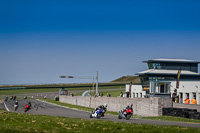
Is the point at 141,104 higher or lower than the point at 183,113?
higher

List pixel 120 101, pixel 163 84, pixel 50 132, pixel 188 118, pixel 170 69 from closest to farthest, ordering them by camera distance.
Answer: pixel 50 132 → pixel 188 118 → pixel 120 101 → pixel 163 84 → pixel 170 69

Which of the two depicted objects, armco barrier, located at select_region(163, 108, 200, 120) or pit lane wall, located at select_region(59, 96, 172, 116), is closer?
armco barrier, located at select_region(163, 108, 200, 120)

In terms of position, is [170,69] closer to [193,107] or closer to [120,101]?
[120,101]

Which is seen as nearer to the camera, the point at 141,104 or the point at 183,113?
the point at 183,113

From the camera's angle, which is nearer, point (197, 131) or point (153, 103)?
point (197, 131)

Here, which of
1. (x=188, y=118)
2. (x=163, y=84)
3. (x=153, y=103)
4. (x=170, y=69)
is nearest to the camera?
(x=188, y=118)

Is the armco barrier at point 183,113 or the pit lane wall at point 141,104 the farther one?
the pit lane wall at point 141,104

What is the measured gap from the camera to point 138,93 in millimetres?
90062

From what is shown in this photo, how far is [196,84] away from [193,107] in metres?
26.2

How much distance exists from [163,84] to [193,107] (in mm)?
29912

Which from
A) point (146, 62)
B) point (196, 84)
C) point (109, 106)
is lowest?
point (109, 106)

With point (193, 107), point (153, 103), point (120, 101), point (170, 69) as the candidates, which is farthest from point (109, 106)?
A: point (170, 69)

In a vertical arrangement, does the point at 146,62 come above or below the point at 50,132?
above

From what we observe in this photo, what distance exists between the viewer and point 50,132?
15.2 m
